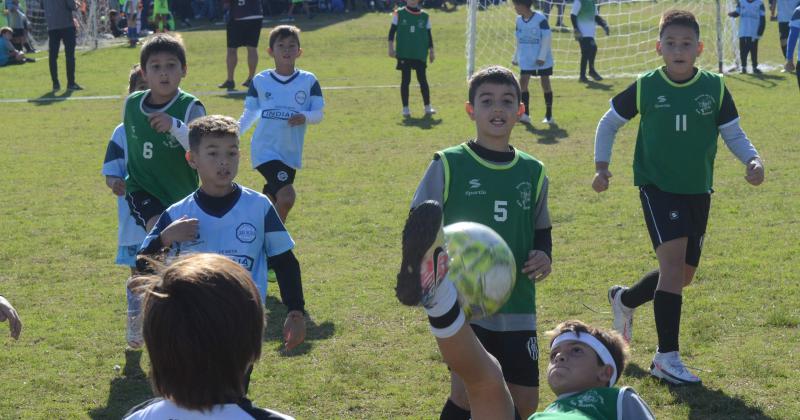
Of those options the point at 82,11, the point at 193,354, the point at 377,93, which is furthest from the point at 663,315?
the point at 82,11

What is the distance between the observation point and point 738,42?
22.1 m

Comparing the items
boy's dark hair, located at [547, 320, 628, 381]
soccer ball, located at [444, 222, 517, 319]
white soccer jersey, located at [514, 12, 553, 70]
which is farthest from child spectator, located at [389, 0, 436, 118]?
boy's dark hair, located at [547, 320, 628, 381]

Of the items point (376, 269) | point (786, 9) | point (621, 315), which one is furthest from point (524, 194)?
point (786, 9)

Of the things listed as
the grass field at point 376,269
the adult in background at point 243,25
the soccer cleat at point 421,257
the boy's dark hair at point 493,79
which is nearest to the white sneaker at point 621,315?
the grass field at point 376,269

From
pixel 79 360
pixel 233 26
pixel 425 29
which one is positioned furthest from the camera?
pixel 233 26

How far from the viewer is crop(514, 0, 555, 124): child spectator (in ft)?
52.2

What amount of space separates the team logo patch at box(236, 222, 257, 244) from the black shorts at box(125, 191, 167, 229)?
1.85 meters

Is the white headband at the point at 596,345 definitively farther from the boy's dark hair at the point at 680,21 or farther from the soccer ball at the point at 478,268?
the boy's dark hair at the point at 680,21

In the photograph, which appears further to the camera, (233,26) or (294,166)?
(233,26)

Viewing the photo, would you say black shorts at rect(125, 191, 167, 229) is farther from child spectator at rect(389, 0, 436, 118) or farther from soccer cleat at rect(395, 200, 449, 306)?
child spectator at rect(389, 0, 436, 118)

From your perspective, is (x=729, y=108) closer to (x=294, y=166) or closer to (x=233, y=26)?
(x=294, y=166)

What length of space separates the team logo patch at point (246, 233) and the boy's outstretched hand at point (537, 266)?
1.20 meters

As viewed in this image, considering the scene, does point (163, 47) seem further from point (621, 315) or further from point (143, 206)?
point (621, 315)

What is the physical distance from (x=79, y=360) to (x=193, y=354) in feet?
15.5
